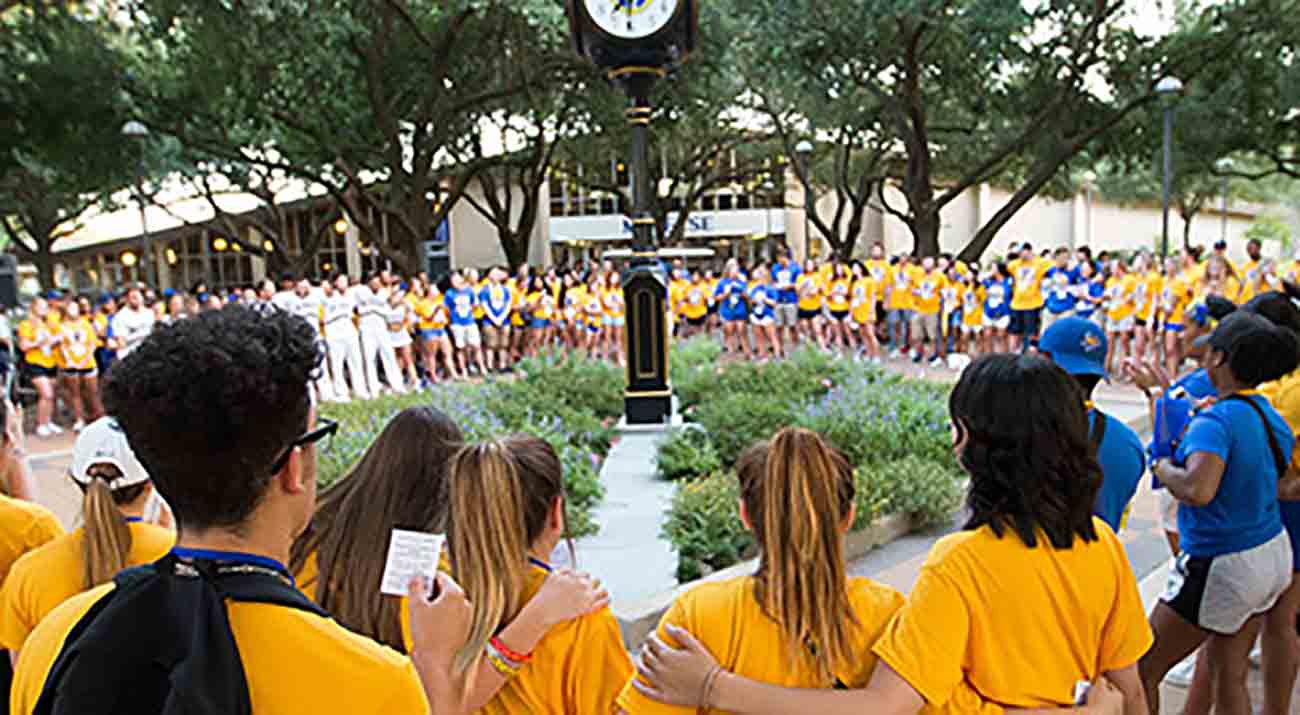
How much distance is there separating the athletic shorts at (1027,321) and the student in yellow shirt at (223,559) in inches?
578

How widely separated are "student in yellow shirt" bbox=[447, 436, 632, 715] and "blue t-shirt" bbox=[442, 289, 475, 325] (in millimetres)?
13878

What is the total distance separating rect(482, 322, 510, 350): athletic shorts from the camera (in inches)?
664

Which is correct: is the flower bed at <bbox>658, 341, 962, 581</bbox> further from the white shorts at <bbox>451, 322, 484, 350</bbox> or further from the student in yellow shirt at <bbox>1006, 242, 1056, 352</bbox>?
the white shorts at <bbox>451, 322, 484, 350</bbox>

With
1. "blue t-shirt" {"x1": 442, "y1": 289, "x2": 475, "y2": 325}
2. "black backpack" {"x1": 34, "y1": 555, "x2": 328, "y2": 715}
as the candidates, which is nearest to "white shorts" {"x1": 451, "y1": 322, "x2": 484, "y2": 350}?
"blue t-shirt" {"x1": 442, "y1": 289, "x2": 475, "y2": 325}

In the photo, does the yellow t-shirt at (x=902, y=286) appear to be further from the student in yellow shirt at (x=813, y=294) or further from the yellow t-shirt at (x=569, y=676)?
the yellow t-shirt at (x=569, y=676)

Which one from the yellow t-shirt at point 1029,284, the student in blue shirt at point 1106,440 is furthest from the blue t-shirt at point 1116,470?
the yellow t-shirt at point 1029,284

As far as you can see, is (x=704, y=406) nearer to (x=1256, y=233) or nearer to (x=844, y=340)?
(x=844, y=340)

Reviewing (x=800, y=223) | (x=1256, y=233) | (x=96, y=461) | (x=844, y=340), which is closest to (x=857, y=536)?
(x=96, y=461)

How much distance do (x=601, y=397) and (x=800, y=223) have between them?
120ft

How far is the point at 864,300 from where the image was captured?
16656 mm

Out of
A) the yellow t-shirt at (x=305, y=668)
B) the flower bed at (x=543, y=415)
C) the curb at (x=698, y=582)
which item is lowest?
the curb at (x=698, y=582)

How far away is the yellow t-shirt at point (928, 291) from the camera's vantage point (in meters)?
16.1

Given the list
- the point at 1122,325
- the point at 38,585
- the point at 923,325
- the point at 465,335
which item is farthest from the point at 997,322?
the point at 38,585

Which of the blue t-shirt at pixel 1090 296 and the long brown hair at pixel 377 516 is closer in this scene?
the long brown hair at pixel 377 516
